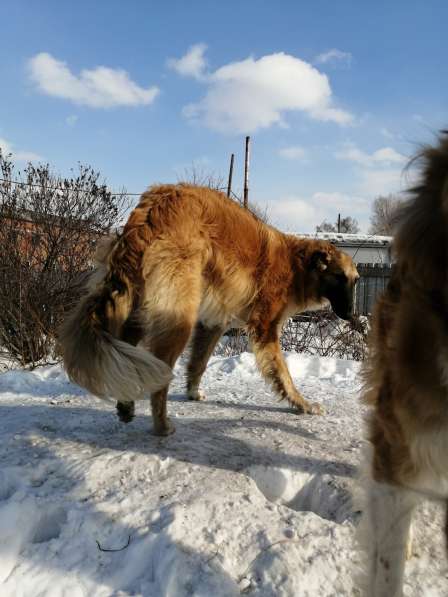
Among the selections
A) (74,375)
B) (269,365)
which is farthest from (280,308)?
(74,375)

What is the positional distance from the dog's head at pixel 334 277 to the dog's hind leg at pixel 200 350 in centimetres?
119

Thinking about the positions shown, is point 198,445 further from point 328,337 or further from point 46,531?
point 328,337

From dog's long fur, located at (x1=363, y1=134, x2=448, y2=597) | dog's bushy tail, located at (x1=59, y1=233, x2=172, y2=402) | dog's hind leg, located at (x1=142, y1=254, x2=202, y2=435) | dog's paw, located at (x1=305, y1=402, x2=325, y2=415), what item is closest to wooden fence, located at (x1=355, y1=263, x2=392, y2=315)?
dog's paw, located at (x1=305, y1=402, x2=325, y2=415)

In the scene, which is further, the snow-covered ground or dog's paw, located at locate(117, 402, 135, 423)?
dog's paw, located at locate(117, 402, 135, 423)

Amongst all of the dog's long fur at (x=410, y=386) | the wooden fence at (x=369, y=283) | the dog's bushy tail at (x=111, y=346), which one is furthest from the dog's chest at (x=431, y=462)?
the wooden fence at (x=369, y=283)

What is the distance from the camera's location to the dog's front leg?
401cm

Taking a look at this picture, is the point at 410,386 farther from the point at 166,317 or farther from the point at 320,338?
the point at 320,338

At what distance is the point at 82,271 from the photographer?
668cm

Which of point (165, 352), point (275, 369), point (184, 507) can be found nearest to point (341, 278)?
point (275, 369)

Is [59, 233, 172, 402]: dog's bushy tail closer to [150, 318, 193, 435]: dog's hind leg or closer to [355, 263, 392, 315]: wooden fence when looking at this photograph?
[150, 318, 193, 435]: dog's hind leg

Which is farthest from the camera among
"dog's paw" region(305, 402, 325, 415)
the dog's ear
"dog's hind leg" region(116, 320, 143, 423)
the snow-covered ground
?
the dog's ear

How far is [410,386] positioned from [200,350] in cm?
334

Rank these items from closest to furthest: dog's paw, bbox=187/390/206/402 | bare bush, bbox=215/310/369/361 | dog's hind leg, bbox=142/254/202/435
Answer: dog's hind leg, bbox=142/254/202/435 < dog's paw, bbox=187/390/206/402 < bare bush, bbox=215/310/369/361

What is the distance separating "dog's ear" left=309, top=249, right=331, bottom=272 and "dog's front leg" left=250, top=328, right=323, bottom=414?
0.90 meters
